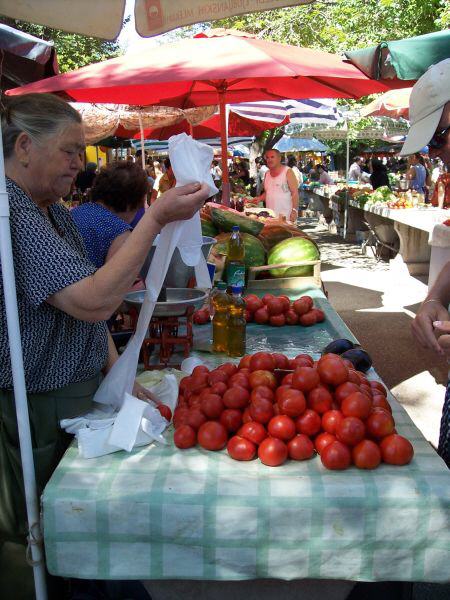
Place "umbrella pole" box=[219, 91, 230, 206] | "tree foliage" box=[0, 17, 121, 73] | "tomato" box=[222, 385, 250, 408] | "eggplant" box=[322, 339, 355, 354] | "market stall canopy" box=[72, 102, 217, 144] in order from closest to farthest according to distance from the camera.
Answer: "tomato" box=[222, 385, 250, 408] → "eggplant" box=[322, 339, 355, 354] → "umbrella pole" box=[219, 91, 230, 206] → "market stall canopy" box=[72, 102, 217, 144] → "tree foliage" box=[0, 17, 121, 73]

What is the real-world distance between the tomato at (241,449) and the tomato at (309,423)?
0.54 feet

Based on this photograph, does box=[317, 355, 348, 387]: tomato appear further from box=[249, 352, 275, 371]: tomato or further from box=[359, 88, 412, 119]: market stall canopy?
box=[359, 88, 412, 119]: market stall canopy

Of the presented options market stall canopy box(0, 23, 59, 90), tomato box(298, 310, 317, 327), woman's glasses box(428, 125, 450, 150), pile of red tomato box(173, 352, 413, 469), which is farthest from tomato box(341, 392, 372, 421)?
market stall canopy box(0, 23, 59, 90)

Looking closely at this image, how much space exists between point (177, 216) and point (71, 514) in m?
0.93

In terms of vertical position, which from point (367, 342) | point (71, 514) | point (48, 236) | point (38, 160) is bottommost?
point (367, 342)

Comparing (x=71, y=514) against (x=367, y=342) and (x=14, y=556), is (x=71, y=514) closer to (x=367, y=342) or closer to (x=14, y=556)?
(x=14, y=556)

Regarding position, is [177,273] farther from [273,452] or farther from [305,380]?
[273,452]

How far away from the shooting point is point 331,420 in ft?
5.87

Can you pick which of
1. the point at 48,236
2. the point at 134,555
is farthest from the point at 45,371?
the point at 134,555

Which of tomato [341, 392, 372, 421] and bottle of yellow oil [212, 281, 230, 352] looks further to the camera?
bottle of yellow oil [212, 281, 230, 352]

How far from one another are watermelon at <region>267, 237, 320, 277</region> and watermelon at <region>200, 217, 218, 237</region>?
630mm

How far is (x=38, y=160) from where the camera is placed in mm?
1729

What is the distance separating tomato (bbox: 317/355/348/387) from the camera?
189cm

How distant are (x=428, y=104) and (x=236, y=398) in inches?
46.9
